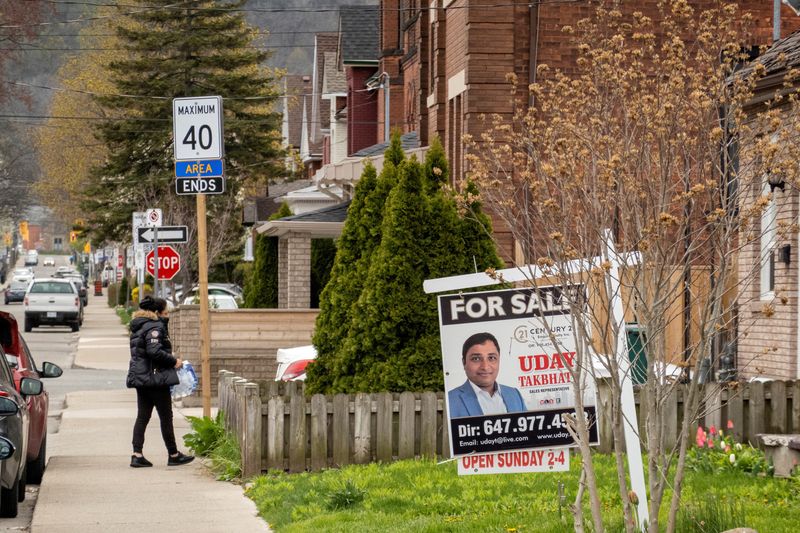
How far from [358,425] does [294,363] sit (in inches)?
244

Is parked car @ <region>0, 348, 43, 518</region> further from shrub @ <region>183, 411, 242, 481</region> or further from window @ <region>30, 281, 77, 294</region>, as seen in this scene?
window @ <region>30, 281, 77, 294</region>

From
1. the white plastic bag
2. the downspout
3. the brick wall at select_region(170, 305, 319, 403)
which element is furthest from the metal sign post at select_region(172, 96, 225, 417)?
the brick wall at select_region(170, 305, 319, 403)

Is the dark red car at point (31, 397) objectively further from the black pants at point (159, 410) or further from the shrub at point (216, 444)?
the shrub at point (216, 444)

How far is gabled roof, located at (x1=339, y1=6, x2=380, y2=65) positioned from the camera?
148 feet

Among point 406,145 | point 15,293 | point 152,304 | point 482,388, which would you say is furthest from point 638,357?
point 15,293

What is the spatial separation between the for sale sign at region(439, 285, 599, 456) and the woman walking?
4706 mm

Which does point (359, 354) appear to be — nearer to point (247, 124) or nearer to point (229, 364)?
point (229, 364)

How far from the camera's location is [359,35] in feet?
151

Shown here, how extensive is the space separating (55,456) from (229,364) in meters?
8.50

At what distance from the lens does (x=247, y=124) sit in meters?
50.6

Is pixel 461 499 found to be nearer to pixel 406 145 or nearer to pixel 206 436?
pixel 206 436

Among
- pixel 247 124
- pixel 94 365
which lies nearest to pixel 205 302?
pixel 94 365

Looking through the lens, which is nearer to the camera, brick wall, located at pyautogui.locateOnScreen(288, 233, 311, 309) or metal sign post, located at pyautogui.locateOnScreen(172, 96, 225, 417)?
metal sign post, located at pyautogui.locateOnScreen(172, 96, 225, 417)

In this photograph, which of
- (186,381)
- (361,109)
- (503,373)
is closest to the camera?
(503,373)
